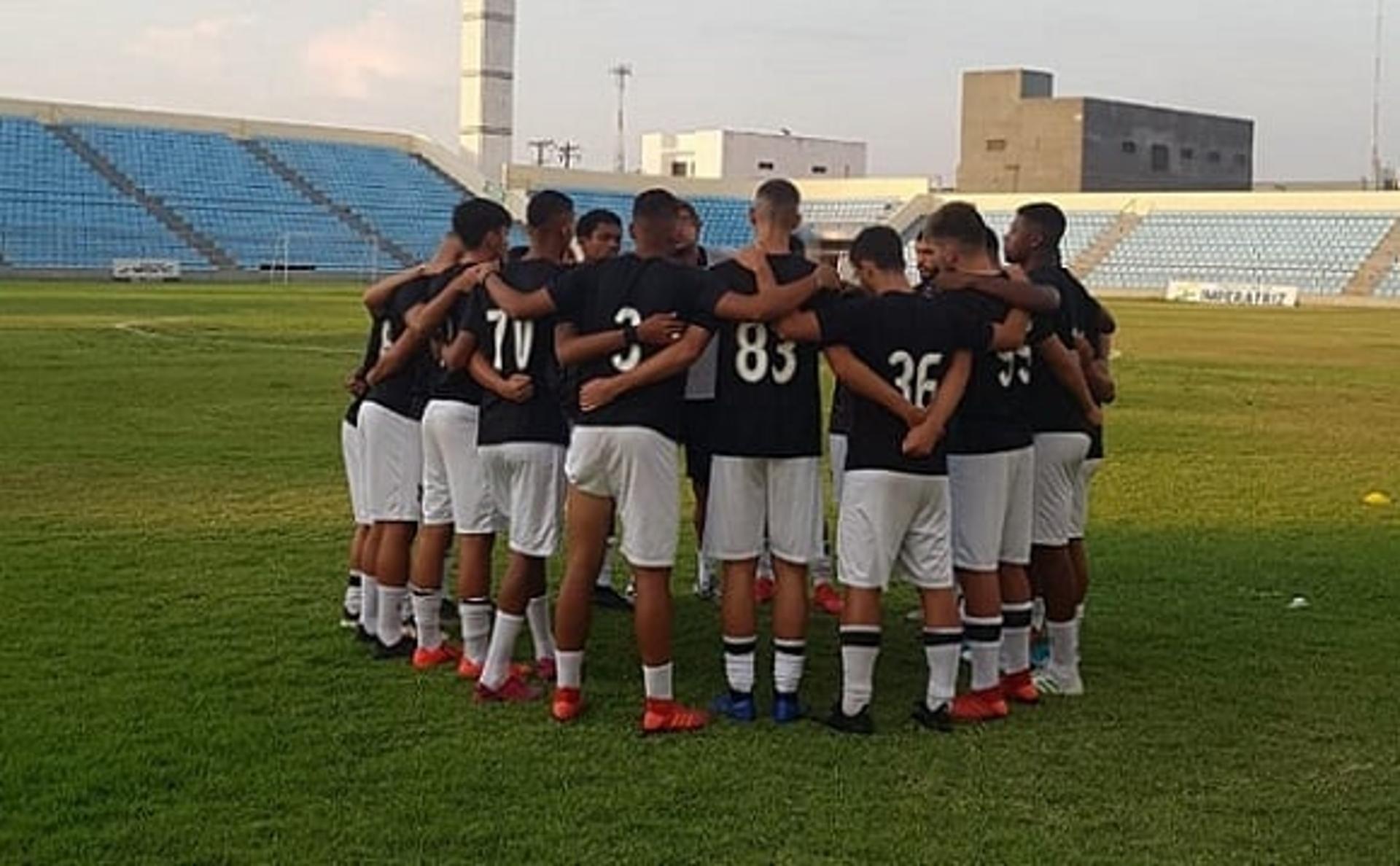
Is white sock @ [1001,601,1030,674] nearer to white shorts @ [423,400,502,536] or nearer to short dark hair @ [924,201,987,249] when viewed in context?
short dark hair @ [924,201,987,249]

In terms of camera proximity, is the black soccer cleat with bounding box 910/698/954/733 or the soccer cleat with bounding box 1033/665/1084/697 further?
the soccer cleat with bounding box 1033/665/1084/697

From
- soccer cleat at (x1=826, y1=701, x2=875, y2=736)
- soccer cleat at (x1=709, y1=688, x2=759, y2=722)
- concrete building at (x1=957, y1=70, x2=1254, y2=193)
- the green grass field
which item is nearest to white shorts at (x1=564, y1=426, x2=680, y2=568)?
soccer cleat at (x1=709, y1=688, x2=759, y2=722)

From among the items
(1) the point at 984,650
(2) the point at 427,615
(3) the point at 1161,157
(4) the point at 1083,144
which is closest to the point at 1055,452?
(1) the point at 984,650

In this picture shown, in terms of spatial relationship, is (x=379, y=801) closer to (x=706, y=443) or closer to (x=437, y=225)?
(x=706, y=443)

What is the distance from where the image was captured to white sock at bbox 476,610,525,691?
7.41 metres

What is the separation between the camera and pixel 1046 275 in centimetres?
770

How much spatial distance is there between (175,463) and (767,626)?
758 centimetres

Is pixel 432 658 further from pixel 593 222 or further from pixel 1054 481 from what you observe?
pixel 1054 481

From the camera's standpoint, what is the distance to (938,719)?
719 cm

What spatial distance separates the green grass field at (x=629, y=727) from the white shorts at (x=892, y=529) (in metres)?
0.66

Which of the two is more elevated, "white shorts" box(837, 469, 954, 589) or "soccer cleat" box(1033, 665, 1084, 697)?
"white shorts" box(837, 469, 954, 589)

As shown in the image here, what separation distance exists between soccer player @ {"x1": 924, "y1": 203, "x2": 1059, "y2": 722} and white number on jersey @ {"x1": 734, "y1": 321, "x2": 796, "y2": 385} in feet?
2.15

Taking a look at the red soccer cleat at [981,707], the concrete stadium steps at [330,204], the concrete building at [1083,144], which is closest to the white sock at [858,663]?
the red soccer cleat at [981,707]

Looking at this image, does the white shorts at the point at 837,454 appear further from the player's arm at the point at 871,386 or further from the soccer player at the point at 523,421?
the soccer player at the point at 523,421
